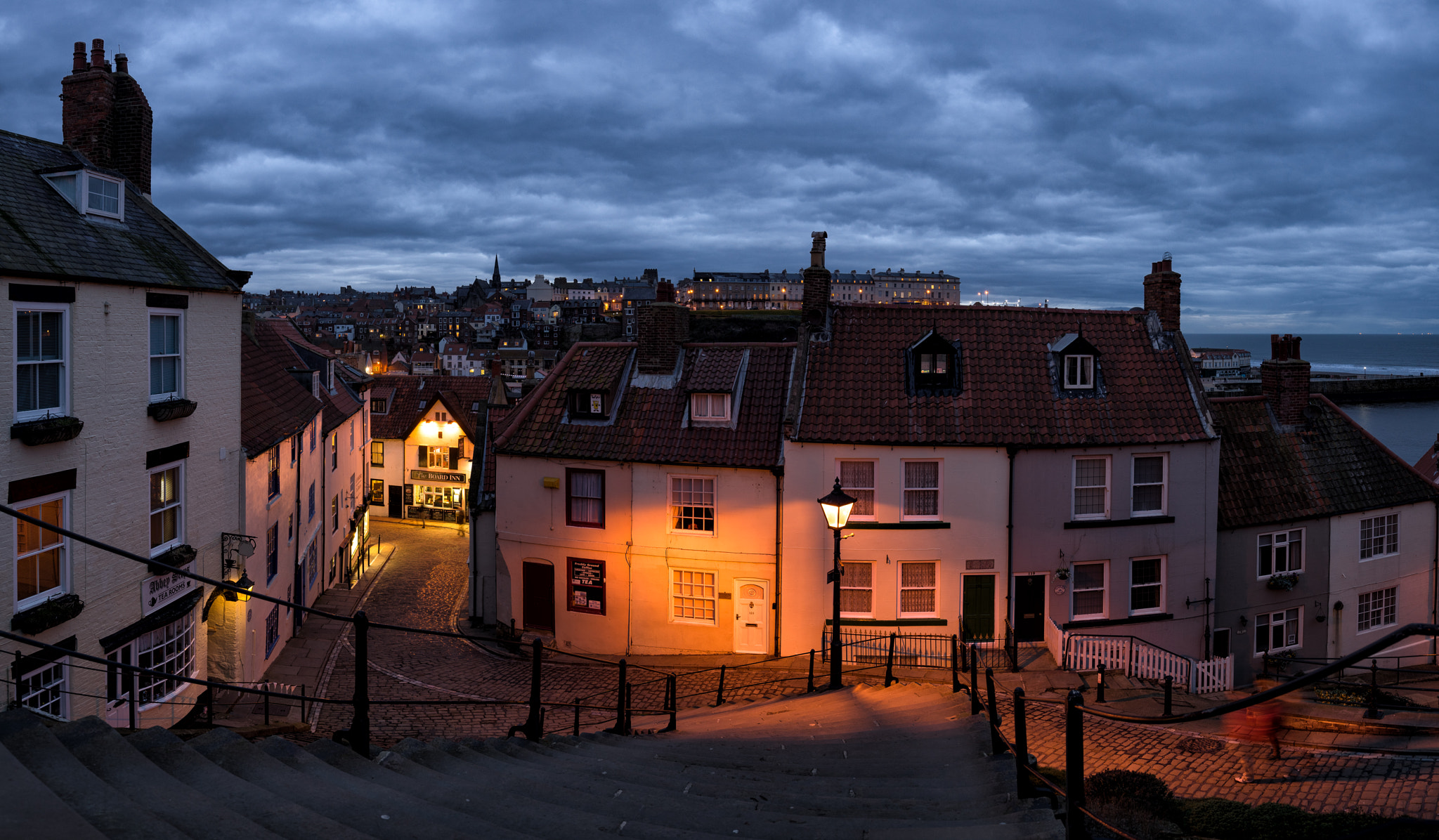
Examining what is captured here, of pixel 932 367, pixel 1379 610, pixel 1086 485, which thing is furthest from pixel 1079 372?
pixel 1379 610

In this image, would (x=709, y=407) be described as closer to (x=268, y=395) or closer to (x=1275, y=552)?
(x=268, y=395)

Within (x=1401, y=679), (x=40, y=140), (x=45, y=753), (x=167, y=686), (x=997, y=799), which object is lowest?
(x=1401, y=679)

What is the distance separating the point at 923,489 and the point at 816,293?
6.67m

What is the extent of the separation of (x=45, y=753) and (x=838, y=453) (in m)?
18.6

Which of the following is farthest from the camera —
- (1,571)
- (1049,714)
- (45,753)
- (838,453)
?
(838,453)

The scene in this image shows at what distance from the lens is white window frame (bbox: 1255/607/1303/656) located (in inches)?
1016

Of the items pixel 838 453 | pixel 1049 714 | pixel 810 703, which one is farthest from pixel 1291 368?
pixel 810 703

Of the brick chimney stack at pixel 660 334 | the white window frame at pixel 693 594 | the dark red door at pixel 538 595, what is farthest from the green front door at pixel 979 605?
the dark red door at pixel 538 595

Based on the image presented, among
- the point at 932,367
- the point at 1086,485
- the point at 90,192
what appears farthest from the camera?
the point at 932,367

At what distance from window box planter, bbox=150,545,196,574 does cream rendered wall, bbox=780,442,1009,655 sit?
13.7m

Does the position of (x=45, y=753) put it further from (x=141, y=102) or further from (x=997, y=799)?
(x=141, y=102)

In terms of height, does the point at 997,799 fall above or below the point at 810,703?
above

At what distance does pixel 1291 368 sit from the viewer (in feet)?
89.3

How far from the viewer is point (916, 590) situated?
2300cm
